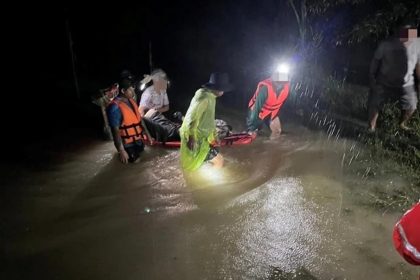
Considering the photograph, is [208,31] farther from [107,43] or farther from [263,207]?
[263,207]

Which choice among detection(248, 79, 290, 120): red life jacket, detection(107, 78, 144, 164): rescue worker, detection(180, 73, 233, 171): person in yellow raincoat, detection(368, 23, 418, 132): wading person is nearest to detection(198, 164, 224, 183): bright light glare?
detection(180, 73, 233, 171): person in yellow raincoat

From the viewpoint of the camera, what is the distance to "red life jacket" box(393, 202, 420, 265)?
2006 millimetres

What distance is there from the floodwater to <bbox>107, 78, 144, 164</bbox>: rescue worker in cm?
29

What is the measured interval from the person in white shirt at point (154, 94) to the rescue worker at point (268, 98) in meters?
1.62

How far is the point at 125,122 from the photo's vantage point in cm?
561

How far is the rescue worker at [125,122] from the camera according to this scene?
541cm

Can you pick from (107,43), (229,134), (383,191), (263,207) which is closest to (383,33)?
(229,134)

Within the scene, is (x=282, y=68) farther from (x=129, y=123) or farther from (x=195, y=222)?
(x=195, y=222)

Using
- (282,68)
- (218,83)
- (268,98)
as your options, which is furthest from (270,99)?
(218,83)

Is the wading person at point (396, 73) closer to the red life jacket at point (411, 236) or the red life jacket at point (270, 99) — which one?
the red life jacket at point (270, 99)

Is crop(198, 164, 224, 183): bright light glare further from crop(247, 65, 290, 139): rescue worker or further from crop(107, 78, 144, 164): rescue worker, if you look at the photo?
crop(247, 65, 290, 139): rescue worker

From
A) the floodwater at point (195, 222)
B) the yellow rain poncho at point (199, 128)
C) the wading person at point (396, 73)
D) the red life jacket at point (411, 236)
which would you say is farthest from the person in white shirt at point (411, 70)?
the red life jacket at point (411, 236)

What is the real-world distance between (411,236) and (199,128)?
349 centimetres

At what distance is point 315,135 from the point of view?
716 centimetres
